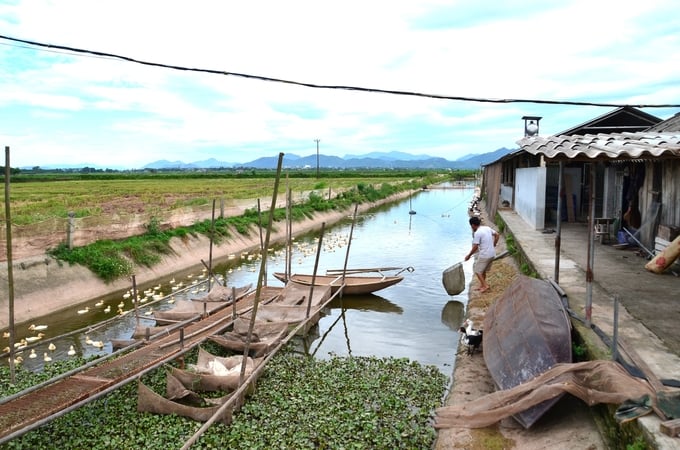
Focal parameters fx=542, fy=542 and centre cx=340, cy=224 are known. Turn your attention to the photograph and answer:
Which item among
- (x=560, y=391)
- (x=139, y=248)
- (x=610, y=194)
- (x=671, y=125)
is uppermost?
(x=671, y=125)

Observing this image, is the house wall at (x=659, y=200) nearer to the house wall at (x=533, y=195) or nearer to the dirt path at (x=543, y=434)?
the house wall at (x=533, y=195)

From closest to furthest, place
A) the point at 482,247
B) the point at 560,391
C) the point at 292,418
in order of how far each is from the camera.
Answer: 1. the point at 560,391
2. the point at 292,418
3. the point at 482,247

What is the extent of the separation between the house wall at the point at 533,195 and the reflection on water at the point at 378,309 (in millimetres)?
2693

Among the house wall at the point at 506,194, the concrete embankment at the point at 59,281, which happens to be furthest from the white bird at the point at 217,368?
the house wall at the point at 506,194

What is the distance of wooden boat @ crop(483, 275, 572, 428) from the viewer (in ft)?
20.3

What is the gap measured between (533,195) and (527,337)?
1223cm

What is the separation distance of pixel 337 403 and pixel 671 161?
841cm

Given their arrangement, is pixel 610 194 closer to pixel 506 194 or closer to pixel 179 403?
pixel 506 194

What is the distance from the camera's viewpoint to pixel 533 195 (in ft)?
58.9

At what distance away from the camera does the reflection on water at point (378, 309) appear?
10695 mm

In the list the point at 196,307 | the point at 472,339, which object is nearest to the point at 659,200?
the point at 472,339

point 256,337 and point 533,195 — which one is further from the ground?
point 533,195

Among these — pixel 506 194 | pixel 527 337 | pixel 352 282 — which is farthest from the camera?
pixel 506 194

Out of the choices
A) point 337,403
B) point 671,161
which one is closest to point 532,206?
point 671,161
